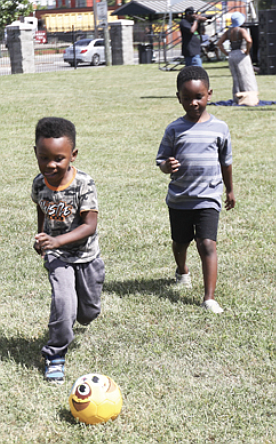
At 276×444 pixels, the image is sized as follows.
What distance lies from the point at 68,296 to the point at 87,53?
3262 centimetres

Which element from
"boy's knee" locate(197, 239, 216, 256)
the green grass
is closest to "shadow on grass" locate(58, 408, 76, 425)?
the green grass

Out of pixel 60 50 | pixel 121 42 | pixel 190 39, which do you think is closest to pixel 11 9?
pixel 60 50

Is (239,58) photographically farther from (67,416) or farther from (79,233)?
(67,416)

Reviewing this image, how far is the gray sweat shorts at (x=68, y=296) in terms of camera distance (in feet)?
10.8

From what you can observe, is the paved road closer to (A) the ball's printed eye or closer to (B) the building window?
(A) the ball's printed eye

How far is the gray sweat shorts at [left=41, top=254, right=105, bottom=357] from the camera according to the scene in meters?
3.30

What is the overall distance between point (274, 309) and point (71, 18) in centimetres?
6483

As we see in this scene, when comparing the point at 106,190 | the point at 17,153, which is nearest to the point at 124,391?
the point at 106,190

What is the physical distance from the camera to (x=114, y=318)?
4.09 metres

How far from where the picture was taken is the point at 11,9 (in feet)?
154

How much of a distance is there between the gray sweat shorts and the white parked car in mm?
32237

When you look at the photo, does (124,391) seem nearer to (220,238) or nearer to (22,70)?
(220,238)

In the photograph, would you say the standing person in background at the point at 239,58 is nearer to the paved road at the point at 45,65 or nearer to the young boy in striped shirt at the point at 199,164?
the young boy in striped shirt at the point at 199,164

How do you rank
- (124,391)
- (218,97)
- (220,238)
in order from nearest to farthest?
(124,391), (220,238), (218,97)
